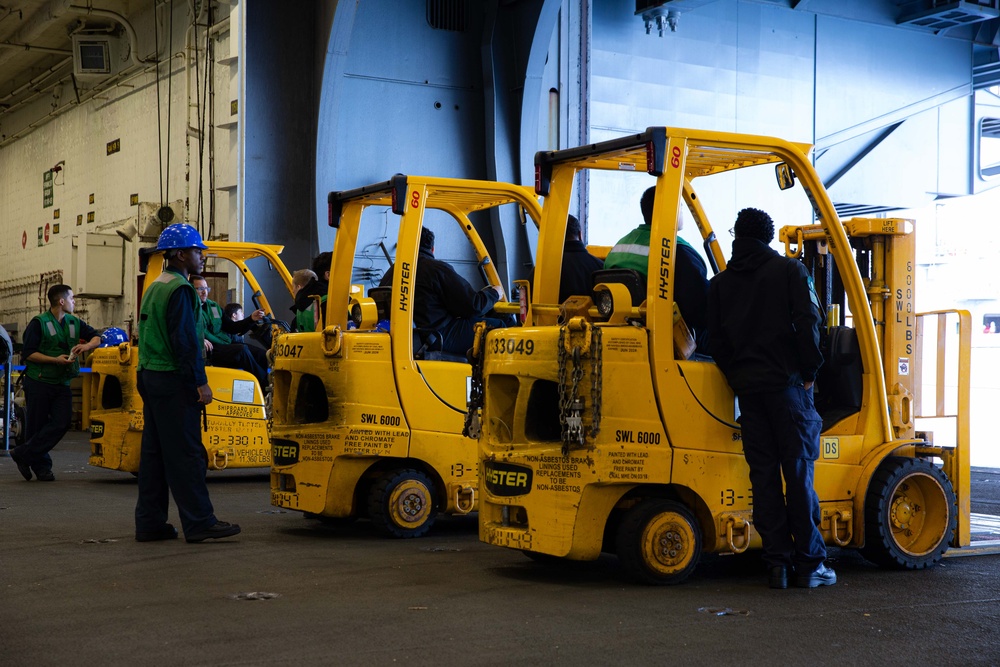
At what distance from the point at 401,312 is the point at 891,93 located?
11.9m

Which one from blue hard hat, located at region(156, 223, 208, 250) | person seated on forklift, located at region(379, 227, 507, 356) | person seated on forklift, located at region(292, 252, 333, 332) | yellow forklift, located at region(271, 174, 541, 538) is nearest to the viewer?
blue hard hat, located at region(156, 223, 208, 250)

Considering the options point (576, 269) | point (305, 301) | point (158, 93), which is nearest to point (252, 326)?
point (305, 301)

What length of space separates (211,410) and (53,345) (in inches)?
74.7

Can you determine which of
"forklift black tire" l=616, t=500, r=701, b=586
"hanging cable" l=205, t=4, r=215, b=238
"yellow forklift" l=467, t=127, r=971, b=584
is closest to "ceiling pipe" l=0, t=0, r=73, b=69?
"hanging cable" l=205, t=4, r=215, b=238

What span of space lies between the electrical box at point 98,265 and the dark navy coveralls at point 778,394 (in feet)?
54.2

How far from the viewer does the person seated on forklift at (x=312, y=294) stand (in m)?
8.48

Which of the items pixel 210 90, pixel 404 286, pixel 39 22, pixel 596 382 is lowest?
pixel 596 382

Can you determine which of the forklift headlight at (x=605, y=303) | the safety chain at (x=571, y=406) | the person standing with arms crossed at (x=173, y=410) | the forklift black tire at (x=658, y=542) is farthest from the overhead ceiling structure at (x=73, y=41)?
the forklift black tire at (x=658, y=542)

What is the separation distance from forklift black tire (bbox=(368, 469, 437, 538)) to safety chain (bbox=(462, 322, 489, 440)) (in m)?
1.09

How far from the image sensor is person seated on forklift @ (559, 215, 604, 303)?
6.30m

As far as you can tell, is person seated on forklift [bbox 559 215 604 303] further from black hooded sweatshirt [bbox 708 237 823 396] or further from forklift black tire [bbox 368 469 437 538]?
forklift black tire [bbox 368 469 437 538]

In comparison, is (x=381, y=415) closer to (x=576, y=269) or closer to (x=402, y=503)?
(x=402, y=503)

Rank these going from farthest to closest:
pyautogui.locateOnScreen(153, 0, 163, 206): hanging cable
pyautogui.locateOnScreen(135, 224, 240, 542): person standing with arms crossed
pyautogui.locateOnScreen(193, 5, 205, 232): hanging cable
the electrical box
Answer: the electrical box, pyautogui.locateOnScreen(153, 0, 163, 206): hanging cable, pyautogui.locateOnScreen(193, 5, 205, 232): hanging cable, pyautogui.locateOnScreen(135, 224, 240, 542): person standing with arms crossed

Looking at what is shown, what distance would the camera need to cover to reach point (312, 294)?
28.5 feet
